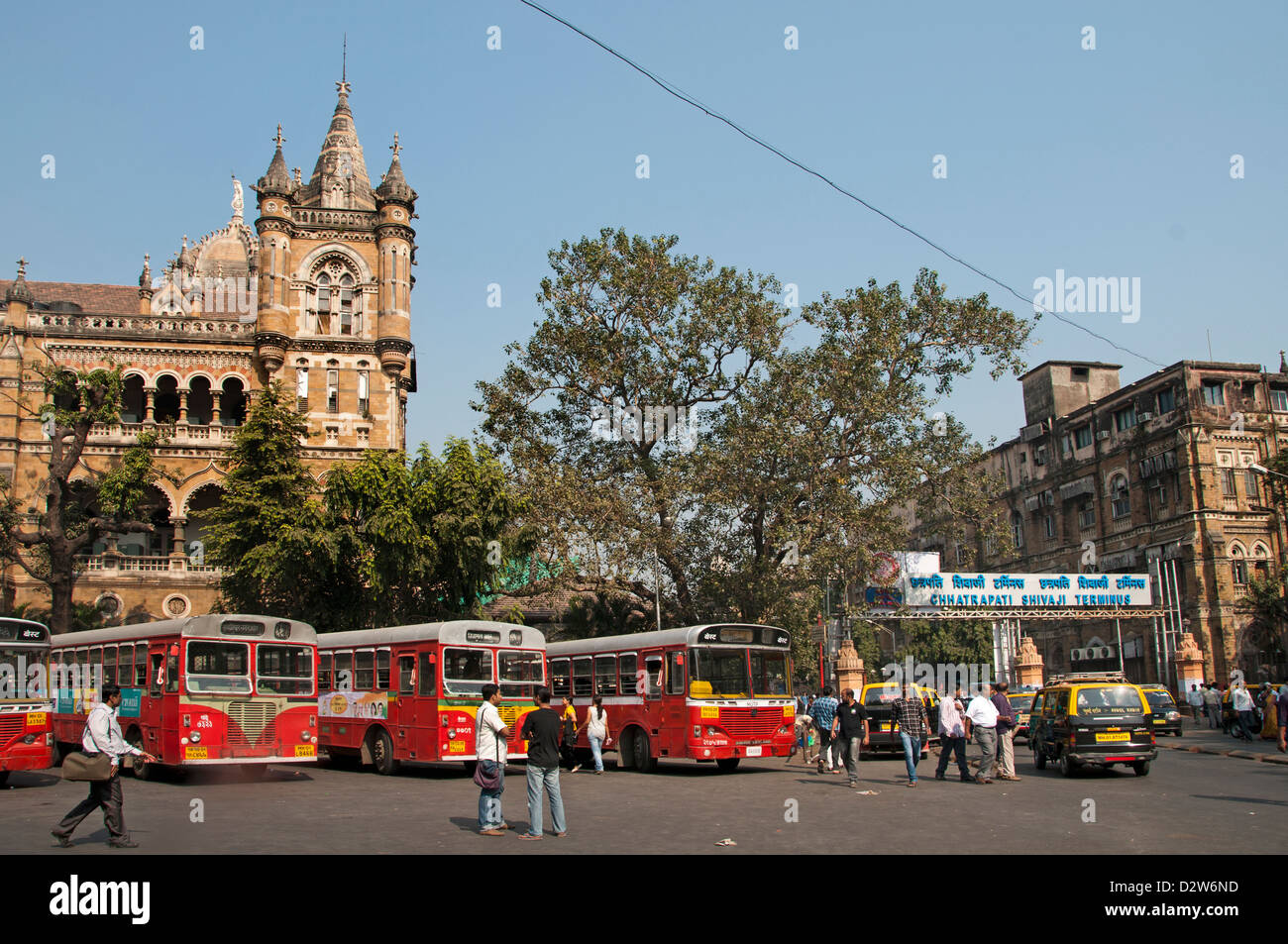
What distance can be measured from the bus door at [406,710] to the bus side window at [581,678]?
15.6 feet

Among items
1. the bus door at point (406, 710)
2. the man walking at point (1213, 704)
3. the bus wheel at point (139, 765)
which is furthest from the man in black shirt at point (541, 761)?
the man walking at point (1213, 704)

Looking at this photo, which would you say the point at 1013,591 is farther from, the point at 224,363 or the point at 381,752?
the point at 224,363

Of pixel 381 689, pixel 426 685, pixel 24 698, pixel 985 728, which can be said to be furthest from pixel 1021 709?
pixel 24 698

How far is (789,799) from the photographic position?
52.4ft

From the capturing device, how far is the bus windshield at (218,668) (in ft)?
58.3

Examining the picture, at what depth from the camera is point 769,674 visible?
21344mm

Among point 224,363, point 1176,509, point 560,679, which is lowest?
point 560,679

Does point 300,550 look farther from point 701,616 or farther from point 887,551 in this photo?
point 887,551

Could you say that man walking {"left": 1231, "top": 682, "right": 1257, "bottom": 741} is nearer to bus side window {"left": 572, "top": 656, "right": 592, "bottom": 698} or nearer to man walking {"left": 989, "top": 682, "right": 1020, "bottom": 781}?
man walking {"left": 989, "top": 682, "right": 1020, "bottom": 781}

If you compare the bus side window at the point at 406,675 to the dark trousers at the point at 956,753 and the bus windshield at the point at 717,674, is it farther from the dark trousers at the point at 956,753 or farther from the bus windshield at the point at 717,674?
the dark trousers at the point at 956,753

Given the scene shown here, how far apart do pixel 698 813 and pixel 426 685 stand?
725 cm

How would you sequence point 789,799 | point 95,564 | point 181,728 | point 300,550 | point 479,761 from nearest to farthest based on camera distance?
point 479,761
point 789,799
point 181,728
point 300,550
point 95,564
